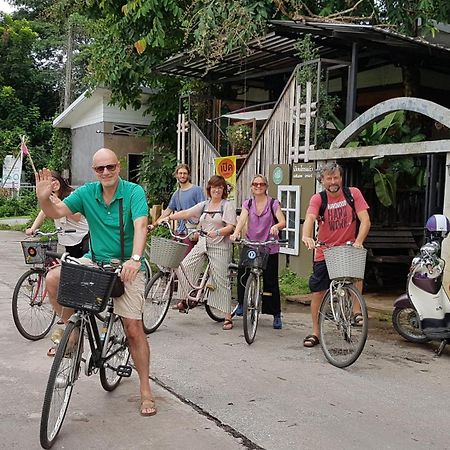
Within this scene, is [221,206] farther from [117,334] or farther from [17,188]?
[17,188]

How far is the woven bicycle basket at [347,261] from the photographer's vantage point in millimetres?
4859

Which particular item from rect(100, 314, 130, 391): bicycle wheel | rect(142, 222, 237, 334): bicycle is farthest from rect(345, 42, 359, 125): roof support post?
rect(100, 314, 130, 391): bicycle wheel

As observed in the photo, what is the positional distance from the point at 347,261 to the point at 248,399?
1480 mm

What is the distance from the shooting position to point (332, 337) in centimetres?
530

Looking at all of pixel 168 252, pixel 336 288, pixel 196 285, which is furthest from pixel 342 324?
pixel 168 252

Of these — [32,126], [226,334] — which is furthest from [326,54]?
[32,126]

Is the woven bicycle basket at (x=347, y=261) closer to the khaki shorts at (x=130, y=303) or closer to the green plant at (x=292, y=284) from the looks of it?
the khaki shorts at (x=130, y=303)

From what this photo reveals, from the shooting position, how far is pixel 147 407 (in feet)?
12.5

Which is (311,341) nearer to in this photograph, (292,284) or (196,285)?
(196,285)

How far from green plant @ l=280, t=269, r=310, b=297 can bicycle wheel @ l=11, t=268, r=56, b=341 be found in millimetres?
3670

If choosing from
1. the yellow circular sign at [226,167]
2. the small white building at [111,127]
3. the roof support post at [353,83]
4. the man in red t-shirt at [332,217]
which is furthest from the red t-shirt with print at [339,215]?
the small white building at [111,127]

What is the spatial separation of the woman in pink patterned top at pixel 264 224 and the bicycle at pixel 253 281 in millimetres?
207

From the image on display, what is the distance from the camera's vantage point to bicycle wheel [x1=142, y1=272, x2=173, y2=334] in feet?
19.9

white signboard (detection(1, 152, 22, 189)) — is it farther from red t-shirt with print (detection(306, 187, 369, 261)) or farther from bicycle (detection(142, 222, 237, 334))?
red t-shirt with print (detection(306, 187, 369, 261))
